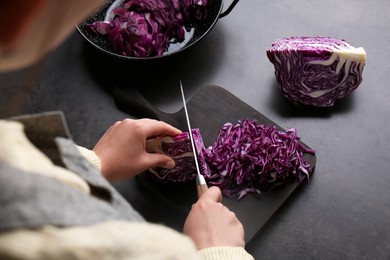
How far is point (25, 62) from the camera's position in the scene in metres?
0.54

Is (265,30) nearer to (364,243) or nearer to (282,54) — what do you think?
(282,54)

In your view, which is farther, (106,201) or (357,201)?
(357,201)

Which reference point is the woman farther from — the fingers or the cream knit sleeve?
the fingers

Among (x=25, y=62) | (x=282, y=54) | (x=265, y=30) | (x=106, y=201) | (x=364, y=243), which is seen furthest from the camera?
(x=265, y=30)

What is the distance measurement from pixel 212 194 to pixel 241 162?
0.14m

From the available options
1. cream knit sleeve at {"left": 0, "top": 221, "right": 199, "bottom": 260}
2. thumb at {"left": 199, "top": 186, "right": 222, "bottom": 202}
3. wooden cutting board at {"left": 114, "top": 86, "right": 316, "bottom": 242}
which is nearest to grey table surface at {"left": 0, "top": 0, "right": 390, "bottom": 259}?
wooden cutting board at {"left": 114, "top": 86, "right": 316, "bottom": 242}

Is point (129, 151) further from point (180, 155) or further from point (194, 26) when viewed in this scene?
point (194, 26)

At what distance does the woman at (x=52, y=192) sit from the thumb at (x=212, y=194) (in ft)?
1.37

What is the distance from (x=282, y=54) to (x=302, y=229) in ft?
1.36

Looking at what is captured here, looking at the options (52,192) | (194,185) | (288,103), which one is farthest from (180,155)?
(52,192)

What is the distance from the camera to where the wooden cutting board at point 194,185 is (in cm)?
119

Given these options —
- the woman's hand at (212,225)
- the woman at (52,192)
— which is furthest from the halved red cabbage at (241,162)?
the woman at (52,192)

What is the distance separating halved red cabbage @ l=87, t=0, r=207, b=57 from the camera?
132 cm

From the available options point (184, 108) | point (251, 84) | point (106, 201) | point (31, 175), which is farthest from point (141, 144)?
point (31, 175)
